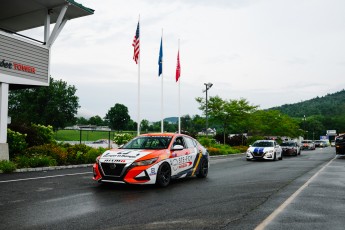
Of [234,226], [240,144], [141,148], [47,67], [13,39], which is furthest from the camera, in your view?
[240,144]

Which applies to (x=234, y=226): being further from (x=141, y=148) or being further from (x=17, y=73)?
(x=17, y=73)

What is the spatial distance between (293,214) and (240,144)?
39.6 m

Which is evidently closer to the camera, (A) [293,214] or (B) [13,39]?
(A) [293,214]

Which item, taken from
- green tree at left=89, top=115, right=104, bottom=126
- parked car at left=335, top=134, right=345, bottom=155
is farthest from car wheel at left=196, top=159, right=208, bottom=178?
green tree at left=89, top=115, right=104, bottom=126

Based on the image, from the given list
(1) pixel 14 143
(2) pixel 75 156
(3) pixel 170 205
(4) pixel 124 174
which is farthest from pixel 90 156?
(3) pixel 170 205

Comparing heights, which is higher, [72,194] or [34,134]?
[34,134]

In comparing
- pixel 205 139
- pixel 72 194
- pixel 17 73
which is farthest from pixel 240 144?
pixel 72 194

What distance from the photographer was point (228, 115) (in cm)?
4009

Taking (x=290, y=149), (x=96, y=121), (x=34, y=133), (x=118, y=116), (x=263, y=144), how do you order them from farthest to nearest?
(x=96, y=121) → (x=118, y=116) → (x=290, y=149) → (x=263, y=144) → (x=34, y=133)

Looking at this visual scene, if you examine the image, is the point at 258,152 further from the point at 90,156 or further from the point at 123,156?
the point at 123,156

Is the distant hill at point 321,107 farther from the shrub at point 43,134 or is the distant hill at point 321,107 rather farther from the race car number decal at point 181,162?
the race car number decal at point 181,162

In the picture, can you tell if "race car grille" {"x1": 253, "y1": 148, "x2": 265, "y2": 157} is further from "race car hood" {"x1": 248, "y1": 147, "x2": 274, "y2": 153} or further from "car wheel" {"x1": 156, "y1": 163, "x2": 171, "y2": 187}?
"car wheel" {"x1": 156, "y1": 163, "x2": 171, "y2": 187}

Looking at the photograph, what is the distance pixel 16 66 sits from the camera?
15828mm

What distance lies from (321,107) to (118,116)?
4072 inches
